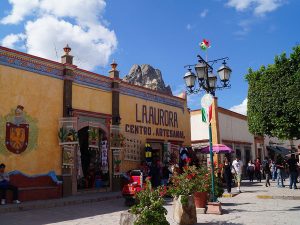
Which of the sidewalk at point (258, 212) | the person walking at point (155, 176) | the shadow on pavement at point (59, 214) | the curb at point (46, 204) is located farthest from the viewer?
the person walking at point (155, 176)

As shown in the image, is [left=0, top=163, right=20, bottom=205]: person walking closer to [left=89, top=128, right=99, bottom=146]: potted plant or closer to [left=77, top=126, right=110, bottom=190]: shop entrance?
[left=77, top=126, right=110, bottom=190]: shop entrance

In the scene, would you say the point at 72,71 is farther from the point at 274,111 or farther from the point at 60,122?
the point at 274,111

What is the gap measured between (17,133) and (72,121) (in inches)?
96.6

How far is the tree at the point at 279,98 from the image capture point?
1403cm

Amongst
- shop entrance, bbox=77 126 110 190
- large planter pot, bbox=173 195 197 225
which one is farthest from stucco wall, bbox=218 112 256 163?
large planter pot, bbox=173 195 197 225

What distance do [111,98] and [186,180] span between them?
373 inches

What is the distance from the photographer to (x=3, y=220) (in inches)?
398

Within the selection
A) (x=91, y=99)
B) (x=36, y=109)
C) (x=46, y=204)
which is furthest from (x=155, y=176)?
(x=36, y=109)

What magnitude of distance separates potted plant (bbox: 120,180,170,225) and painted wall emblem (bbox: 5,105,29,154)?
7.66m

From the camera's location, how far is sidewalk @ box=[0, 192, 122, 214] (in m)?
11.8

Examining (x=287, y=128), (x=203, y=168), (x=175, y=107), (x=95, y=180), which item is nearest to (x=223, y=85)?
(x=203, y=168)

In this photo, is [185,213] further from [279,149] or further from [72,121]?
[279,149]

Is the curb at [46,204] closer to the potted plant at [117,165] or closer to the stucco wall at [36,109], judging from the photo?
the stucco wall at [36,109]

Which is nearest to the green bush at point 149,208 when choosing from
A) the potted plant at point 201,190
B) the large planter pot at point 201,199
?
the potted plant at point 201,190
